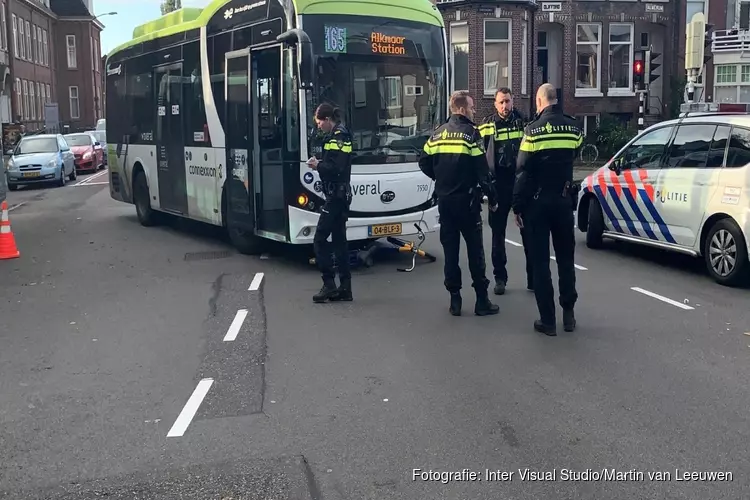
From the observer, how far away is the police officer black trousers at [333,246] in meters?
8.83

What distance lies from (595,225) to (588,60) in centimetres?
2738

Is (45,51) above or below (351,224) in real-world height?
above

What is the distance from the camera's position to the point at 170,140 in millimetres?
14031

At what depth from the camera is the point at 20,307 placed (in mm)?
9102

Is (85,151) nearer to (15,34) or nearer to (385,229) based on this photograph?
(385,229)

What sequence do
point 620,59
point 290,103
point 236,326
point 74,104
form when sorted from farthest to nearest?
point 74,104 → point 620,59 → point 290,103 → point 236,326

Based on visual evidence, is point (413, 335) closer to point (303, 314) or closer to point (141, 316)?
point (303, 314)

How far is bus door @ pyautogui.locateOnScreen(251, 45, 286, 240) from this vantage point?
10453 millimetres

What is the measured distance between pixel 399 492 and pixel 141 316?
490 cm

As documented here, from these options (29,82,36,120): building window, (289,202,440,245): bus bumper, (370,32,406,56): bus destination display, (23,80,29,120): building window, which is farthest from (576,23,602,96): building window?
(29,82,36,120): building window

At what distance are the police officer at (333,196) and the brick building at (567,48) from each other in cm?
2634

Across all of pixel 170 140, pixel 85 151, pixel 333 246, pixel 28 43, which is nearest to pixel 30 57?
pixel 28 43

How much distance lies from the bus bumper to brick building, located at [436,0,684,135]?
2432 centimetres

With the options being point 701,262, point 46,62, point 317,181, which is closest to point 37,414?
point 317,181
